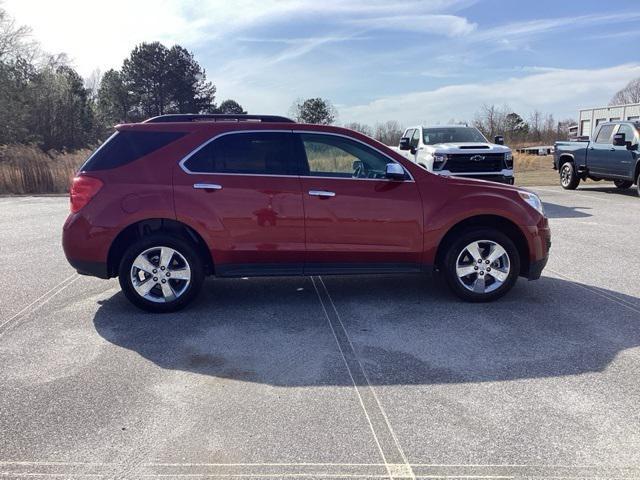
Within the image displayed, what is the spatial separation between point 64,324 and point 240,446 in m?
2.90

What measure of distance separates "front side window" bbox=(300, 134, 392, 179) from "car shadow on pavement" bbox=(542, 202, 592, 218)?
298 inches

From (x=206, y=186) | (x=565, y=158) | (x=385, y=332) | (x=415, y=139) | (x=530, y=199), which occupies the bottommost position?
(x=385, y=332)

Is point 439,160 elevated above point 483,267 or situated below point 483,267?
above

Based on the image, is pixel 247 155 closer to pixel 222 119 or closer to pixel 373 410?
pixel 222 119

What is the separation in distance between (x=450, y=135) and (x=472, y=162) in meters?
1.90

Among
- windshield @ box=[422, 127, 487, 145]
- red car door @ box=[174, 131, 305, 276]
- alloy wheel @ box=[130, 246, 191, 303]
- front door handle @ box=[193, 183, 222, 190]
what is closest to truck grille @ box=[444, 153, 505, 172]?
windshield @ box=[422, 127, 487, 145]

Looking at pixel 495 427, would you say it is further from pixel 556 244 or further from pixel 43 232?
pixel 43 232

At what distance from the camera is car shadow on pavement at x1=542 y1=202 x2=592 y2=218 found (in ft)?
38.4

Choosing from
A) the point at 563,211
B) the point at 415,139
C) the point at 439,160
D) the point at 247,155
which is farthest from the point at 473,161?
the point at 247,155

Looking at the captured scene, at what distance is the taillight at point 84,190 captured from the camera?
5.16 meters

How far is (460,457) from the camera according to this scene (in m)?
2.92

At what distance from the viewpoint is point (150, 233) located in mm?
5344

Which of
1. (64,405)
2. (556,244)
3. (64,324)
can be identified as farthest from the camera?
(556,244)

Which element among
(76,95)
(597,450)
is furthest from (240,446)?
(76,95)
